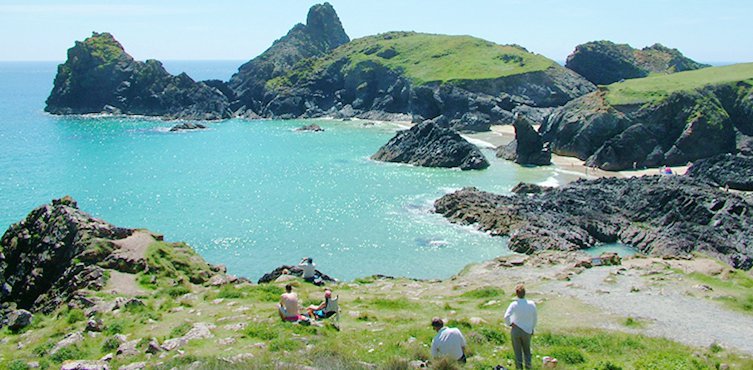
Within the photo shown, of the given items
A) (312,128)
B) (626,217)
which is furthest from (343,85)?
(626,217)

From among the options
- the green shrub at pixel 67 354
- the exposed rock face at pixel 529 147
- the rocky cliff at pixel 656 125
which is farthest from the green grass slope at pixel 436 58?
the green shrub at pixel 67 354

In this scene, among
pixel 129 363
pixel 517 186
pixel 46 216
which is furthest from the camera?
pixel 517 186

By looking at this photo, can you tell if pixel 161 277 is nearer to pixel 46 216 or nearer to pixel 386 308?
pixel 46 216

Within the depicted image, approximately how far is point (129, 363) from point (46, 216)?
17.5 meters

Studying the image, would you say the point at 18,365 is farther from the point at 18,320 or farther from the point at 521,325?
the point at 521,325

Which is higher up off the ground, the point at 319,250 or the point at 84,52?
the point at 84,52

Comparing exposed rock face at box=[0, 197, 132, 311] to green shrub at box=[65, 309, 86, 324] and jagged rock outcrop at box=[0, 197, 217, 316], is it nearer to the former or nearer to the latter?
jagged rock outcrop at box=[0, 197, 217, 316]

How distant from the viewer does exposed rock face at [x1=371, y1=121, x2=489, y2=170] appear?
8088 centimetres

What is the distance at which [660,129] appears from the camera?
269ft

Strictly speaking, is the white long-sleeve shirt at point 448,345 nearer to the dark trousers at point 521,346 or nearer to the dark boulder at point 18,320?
the dark trousers at point 521,346

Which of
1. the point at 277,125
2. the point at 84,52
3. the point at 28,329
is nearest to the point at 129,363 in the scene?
the point at 28,329

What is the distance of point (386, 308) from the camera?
24.5 meters

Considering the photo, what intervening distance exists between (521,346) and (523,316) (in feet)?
2.62

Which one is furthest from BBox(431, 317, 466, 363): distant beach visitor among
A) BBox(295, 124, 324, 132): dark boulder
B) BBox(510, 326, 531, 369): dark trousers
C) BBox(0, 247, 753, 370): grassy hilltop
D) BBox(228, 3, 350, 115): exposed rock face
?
BBox(228, 3, 350, 115): exposed rock face
